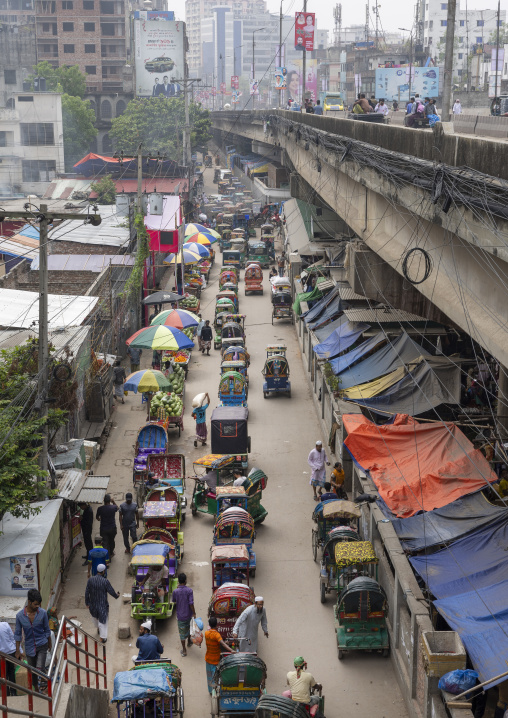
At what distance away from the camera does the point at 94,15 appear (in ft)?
326

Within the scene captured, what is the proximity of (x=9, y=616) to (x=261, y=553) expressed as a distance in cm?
574

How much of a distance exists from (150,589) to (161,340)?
477 inches

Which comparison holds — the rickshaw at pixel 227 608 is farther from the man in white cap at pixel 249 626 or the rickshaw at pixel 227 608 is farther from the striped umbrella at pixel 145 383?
the striped umbrella at pixel 145 383

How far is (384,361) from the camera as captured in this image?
21484 mm

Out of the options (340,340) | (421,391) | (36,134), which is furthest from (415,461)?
(36,134)

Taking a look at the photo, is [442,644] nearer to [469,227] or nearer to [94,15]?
[469,227]

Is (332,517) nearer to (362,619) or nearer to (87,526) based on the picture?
(362,619)

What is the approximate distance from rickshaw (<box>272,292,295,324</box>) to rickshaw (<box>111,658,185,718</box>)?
27652 mm

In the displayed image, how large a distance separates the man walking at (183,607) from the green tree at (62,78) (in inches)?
3146

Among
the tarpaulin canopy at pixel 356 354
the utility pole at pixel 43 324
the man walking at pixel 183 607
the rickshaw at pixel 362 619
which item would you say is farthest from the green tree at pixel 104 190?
the rickshaw at pixel 362 619

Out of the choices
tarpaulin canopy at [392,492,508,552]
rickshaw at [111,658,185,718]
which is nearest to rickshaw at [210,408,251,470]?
tarpaulin canopy at [392,492,508,552]

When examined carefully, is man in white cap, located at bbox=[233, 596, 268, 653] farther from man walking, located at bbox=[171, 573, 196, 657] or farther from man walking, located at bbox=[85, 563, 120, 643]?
man walking, located at bbox=[85, 563, 120, 643]

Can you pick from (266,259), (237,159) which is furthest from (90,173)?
(237,159)

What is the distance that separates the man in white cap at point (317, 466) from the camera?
62.4 feet
